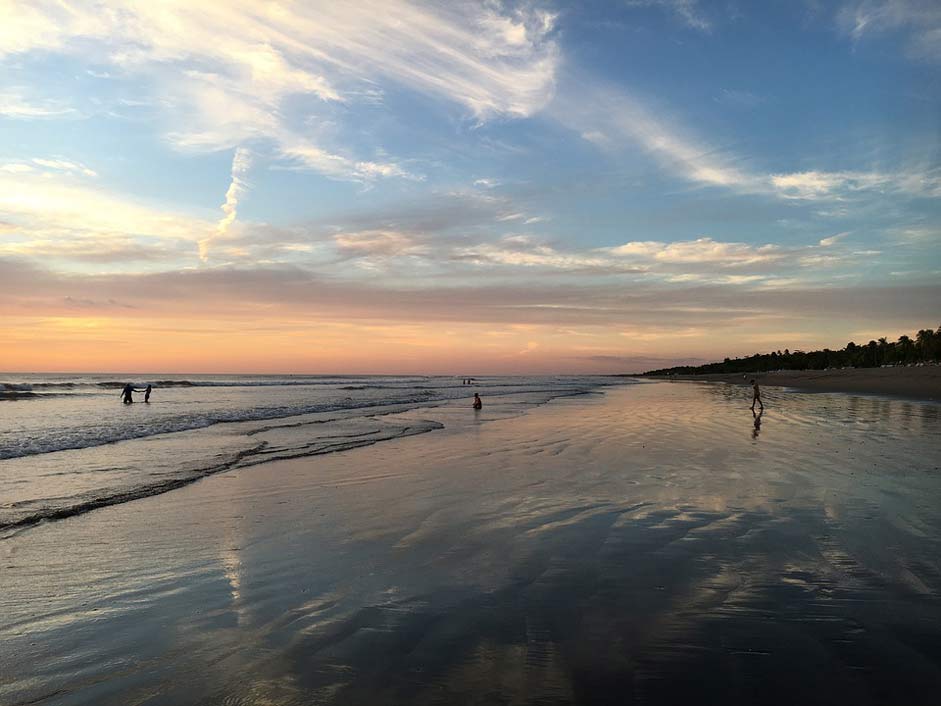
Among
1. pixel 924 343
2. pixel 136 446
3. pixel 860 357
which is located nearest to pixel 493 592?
pixel 136 446

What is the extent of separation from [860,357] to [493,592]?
120m

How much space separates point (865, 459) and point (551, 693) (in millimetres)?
14180

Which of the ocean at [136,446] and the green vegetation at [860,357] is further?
the green vegetation at [860,357]

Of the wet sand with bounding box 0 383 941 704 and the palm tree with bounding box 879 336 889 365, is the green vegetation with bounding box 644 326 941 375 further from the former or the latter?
the wet sand with bounding box 0 383 941 704

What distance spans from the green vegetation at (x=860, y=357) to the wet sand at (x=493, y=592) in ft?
298

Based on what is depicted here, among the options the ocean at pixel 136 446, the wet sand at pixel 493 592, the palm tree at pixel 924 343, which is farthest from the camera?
the palm tree at pixel 924 343

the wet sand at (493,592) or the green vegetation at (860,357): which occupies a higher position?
the green vegetation at (860,357)

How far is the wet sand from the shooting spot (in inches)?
180

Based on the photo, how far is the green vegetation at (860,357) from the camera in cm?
8550

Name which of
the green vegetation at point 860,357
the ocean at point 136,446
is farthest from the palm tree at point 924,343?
the ocean at point 136,446

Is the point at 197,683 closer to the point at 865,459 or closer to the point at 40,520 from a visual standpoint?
the point at 40,520

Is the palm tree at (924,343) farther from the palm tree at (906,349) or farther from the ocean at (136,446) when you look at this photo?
the ocean at (136,446)

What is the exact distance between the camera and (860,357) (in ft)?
342

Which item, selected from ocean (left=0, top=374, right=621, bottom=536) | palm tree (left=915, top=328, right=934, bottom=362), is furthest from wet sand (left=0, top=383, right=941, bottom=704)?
palm tree (left=915, top=328, right=934, bottom=362)
